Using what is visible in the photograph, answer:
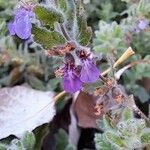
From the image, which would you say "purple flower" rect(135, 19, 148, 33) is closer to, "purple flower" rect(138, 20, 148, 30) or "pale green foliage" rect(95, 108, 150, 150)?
"purple flower" rect(138, 20, 148, 30)

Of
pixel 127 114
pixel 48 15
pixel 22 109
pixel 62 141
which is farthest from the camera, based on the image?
pixel 62 141

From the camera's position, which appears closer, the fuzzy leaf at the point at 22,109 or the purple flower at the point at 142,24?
the fuzzy leaf at the point at 22,109

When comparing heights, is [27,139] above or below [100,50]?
below

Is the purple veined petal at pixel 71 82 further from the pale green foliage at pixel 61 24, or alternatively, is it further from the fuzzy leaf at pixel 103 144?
the fuzzy leaf at pixel 103 144

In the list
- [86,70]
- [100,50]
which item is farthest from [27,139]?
[100,50]

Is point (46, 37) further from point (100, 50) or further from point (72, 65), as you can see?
point (100, 50)

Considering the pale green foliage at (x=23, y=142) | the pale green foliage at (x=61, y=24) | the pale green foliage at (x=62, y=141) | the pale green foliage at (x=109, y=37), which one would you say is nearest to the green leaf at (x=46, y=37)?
the pale green foliage at (x=61, y=24)
